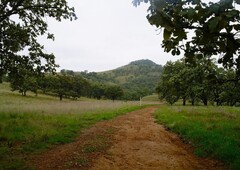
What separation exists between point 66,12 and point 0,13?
11.0ft

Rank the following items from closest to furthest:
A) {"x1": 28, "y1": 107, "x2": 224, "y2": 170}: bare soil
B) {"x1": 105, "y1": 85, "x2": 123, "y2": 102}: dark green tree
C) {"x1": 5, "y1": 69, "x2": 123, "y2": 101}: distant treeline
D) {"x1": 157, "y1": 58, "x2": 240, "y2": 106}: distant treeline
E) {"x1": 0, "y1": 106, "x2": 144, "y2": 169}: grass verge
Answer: {"x1": 28, "y1": 107, "x2": 224, "y2": 170}: bare soil → {"x1": 0, "y1": 106, "x2": 144, "y2": 169}: grass verge → {"x1": 157, "y1": 58, "x2": 240, "y2": 106}: distant treeline → {"x1": 5, "y1": 69, "x2": 123, "y2": 101}: distant treeline → {"x1": 105, "y1": 85, "x2": 123, "y2": 102}: dark green tree

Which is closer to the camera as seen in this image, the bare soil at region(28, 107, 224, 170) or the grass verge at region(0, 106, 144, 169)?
the bare soil at region(28, 107, 224, 170)

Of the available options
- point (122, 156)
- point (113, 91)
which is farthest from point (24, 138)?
point (113, 91)

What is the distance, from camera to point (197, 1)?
14.8 ft

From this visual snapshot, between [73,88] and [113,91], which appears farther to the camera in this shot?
[113,91]

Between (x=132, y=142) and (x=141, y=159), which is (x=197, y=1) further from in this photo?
(x=132, y=142)

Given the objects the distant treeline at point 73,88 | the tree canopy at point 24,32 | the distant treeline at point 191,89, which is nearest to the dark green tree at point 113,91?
the distant treeline at point 73,88

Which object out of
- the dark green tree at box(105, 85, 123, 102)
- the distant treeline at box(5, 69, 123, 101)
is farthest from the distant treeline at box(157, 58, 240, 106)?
the dark green tree at box(105, 85, 123, 102)

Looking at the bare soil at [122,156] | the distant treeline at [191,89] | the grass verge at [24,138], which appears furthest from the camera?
the distant treeline at [191,89]

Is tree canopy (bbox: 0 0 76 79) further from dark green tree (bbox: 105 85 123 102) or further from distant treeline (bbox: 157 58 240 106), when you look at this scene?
dark green tree (bbox: 105 85 123 102)

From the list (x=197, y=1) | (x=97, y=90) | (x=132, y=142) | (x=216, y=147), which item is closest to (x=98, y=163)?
(x=132, y=142)

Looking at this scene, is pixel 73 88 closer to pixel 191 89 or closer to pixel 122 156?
pixel 191 89

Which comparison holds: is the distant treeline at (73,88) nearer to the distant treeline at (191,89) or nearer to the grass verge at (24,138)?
the distant treeline at (191,89)

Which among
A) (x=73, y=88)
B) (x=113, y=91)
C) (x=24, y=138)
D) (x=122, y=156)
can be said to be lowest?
(x=122, y=156)
